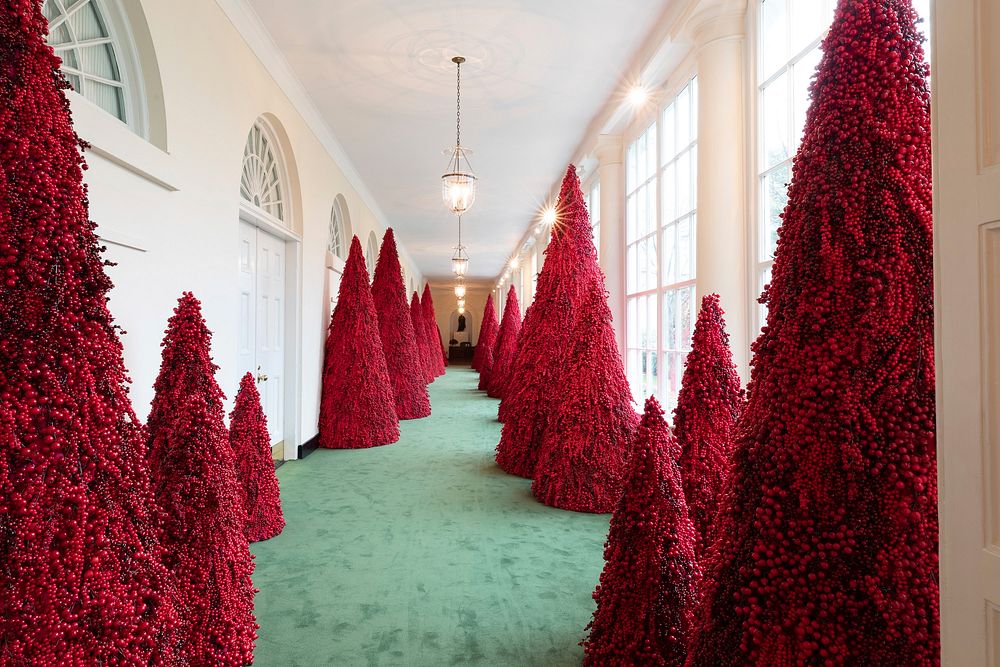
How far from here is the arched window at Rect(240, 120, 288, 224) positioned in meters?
4.78

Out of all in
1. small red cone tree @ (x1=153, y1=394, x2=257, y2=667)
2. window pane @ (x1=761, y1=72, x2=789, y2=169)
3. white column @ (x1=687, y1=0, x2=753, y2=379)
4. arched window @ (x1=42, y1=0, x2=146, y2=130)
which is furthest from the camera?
white column @ (x1=687, y1=0, x2=753, y2=379)

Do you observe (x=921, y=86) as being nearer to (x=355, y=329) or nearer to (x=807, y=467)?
(x=807, y=467)

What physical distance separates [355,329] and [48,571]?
5.33 meters

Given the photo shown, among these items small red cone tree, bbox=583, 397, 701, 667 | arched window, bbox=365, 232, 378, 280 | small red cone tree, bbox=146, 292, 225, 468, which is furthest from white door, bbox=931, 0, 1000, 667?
arched window, bbox=365, 232, 378, 280

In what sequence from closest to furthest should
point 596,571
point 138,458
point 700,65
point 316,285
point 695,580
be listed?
point 138,458, point 695,580, point 596,571, point 700,65, point 316,285

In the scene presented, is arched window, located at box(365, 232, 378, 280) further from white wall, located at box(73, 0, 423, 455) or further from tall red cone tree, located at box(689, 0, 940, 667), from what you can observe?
tall red cone tree, located at box(689, 0, 940, 667)

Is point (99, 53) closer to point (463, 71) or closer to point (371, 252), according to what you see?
point (463, 71)

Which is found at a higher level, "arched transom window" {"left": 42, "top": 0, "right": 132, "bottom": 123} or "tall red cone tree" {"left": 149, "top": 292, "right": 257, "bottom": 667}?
"arched transom window" {"left": 42, "top": 0, "right": 132, "bottom": 123}

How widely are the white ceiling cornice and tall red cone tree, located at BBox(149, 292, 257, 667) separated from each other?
110 inches

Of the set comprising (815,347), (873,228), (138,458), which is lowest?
(138,458)

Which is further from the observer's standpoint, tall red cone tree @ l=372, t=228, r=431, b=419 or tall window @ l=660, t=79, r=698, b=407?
tall red cone tree @ l=372, t=228, r=431, b=419

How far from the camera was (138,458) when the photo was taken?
1523mm

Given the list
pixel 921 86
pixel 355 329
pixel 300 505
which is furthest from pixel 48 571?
pixel 355 329

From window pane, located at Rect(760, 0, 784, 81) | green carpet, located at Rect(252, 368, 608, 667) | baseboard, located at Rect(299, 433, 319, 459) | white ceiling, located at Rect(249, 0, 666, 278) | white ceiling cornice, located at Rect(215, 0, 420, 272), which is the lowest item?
green carpet, located at Rect(252, 368, 608, 667)
